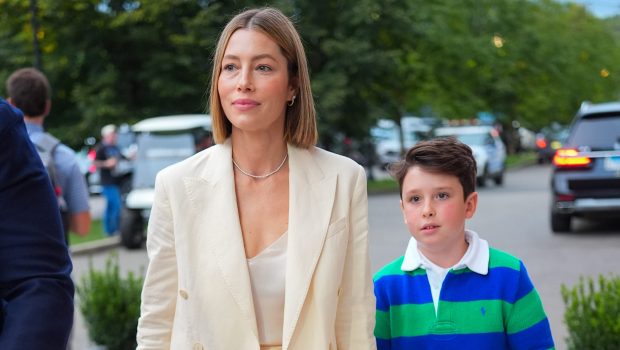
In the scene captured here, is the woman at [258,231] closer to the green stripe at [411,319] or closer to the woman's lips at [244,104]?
the woman's lips at [244,104]

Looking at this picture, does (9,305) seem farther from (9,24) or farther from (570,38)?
(570,38)

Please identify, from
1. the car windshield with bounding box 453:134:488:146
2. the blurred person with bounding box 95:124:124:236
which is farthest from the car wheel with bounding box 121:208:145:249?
the car windshield with bounding box 453:134:488:146

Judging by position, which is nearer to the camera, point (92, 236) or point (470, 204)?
point (470, 204)

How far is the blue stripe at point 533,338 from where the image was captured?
3.05m

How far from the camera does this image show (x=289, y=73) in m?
3.02

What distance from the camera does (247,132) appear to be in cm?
301

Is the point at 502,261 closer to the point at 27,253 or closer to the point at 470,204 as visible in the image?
the point at 470,204

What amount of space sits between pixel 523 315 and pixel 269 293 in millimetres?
809

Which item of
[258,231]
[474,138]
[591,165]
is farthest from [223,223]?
[474,138]

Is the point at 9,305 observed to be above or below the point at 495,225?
above

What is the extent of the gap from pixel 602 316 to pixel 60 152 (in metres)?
3.29

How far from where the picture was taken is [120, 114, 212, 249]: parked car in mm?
15727

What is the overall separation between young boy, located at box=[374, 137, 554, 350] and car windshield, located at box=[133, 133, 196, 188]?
1326cm

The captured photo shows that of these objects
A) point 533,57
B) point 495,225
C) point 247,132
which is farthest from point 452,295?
point 533,57
